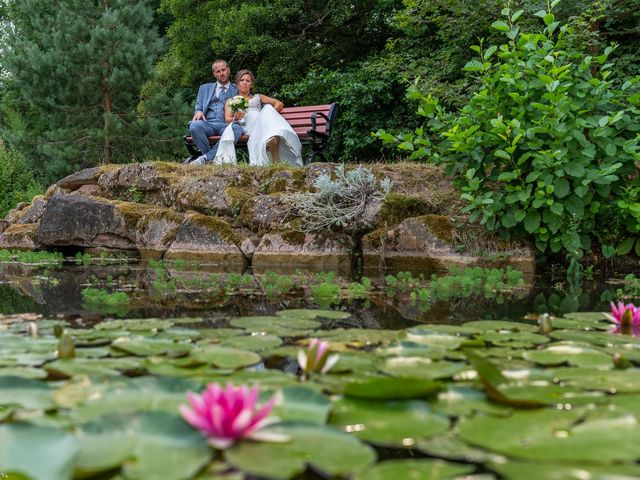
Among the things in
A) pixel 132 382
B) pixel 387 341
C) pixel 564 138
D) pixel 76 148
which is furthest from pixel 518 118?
pixel 76 148

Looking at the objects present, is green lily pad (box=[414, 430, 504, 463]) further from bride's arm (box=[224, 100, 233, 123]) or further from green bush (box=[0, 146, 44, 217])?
green bush (box=[0, 146, 44, 217])

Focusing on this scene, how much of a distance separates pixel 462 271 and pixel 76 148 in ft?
32.9

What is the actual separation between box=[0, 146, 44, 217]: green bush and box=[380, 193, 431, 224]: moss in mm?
9283

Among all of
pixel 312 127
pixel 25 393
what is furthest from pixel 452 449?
pixel 312 127

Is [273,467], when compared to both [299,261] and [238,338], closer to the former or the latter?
[238,338]

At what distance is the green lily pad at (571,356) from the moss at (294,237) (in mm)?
3631

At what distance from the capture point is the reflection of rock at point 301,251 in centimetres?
496

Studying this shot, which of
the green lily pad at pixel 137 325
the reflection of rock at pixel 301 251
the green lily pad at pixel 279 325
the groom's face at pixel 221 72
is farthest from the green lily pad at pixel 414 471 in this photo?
the groom's face at pixel 221 72

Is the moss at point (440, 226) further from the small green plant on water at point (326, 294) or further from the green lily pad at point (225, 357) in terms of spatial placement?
the green lily pad at point (225, 357)

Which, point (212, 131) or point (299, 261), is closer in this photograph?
point (299, 261)

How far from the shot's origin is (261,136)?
693cm

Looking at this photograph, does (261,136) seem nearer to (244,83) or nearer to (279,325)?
(244,83)

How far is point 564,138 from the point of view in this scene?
4.04 m

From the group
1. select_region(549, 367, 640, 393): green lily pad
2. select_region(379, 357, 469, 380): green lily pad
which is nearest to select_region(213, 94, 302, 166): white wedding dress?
select_region(379, 357, 469, 380): green lily pad
